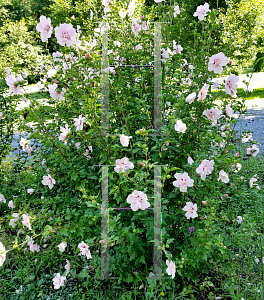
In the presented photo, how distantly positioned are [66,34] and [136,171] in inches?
41.2

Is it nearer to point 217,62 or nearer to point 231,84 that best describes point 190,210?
point 231,84

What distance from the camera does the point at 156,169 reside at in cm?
164

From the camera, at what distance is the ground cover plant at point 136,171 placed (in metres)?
1.70

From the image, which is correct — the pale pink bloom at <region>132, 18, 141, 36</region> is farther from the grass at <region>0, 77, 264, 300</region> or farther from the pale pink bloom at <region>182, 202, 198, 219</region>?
the pale pink bloom at <region>182, 202, 198, 219</region>

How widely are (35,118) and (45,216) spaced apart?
2.45ft

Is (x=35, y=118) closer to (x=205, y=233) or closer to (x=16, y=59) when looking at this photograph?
(x=205, y=233)

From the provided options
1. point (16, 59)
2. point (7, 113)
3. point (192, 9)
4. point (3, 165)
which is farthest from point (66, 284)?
point (192, 9)

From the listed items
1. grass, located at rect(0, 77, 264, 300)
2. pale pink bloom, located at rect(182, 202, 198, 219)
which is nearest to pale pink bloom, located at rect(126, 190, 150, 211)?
pale pink bloom, located at rect(182, 202, 198, 219)

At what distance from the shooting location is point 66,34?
1747mm

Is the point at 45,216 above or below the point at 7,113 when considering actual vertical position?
below

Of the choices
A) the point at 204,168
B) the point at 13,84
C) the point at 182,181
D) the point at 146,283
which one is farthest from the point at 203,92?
the point at 146,283

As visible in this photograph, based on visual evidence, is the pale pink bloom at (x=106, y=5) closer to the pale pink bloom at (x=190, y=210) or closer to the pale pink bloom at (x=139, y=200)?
the pale pink bloom at (x=139, y=200)

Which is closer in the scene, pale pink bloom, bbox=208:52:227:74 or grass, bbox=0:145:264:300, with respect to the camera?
pale pink bloom, bbox=208:52:227:74

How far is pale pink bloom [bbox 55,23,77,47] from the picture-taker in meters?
1.72
